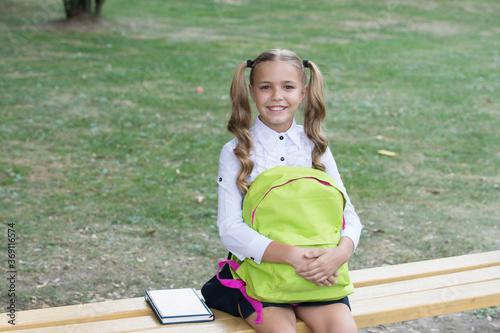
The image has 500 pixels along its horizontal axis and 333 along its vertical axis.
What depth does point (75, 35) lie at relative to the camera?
1323cm

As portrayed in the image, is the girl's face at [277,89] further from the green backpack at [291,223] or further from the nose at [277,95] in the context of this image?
the green backpack at [291,223]

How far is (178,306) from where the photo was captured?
2684 millimetres

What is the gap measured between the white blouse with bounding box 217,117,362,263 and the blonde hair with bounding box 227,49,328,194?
34mm

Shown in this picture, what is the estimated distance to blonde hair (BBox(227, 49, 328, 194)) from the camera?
2.75 metres

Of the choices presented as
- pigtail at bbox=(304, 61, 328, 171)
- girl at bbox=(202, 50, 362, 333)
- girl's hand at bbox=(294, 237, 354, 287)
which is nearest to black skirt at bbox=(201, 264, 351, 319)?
girl at bbox=(202, 50, 362, 333)

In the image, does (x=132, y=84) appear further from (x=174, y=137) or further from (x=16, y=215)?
(x=16, y=215)

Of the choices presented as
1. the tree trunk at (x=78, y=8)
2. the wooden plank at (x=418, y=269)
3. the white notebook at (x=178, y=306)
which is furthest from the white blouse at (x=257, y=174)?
the tree trunk at (x=78, y=8)

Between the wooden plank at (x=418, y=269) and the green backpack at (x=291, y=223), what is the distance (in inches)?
22.5

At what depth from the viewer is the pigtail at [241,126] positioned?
2.73 meters

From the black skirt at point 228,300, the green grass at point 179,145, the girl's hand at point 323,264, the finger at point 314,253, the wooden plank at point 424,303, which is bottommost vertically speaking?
the green grass at point 179,145

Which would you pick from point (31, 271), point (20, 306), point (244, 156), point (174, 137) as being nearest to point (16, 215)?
point (31, 271)

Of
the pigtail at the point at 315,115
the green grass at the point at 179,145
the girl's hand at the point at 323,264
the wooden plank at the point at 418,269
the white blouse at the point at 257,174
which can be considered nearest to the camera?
the girl's hand at the point at 323,264

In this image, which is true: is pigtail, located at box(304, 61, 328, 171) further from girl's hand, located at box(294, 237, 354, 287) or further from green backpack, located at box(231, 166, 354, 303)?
girl's hand, located at box(294, 237, 354, 287)

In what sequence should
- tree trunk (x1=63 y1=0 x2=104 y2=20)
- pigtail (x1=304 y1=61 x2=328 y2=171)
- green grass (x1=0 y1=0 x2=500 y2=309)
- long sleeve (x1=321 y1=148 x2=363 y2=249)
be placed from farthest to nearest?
tree trunk (x1=63 y1=0 x2=104 y2=20)
green grass (x1=0 y1=0 x2=500 y2=309)
pigtail (x1=304 y1=61 x2=328 y2=171)
long sleeve (x1=321 y1=148 x2=363 y2=249)
